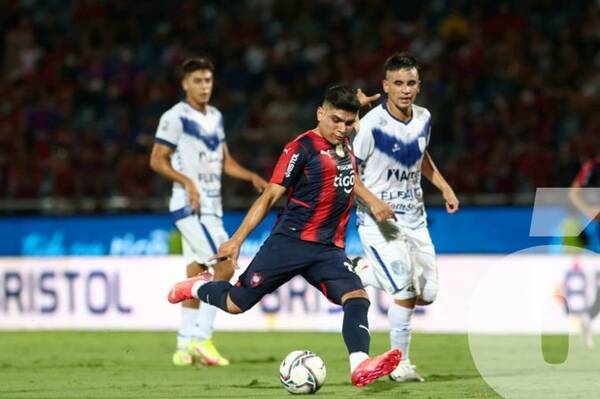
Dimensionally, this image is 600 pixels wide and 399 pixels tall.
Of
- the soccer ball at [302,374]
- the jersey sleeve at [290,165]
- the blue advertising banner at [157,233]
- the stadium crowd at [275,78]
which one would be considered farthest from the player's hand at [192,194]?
the stadium crowd at [275,78]

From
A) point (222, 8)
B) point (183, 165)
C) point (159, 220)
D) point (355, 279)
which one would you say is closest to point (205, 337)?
point (183, 165)

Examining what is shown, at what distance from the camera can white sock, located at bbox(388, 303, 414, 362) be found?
9.88m

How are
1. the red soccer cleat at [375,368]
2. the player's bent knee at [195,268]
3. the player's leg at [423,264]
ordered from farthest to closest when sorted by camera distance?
1. the player's bent knee at [195,268]
2. the player's leg at [423,264]
3. the red soccer cleat at [375,368]

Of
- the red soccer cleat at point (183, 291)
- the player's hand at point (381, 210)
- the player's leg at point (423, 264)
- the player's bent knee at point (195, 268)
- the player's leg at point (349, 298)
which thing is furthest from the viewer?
the player's bent knee at point (195, 268)

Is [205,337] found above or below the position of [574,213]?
below

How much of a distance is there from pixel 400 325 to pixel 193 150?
2.96 metres

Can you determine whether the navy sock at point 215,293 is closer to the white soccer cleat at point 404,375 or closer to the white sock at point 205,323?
the white soccer cleat at point 404,375

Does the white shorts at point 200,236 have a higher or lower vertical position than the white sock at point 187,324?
higher

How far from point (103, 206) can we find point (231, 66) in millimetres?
4555

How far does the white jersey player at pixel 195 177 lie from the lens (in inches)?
455

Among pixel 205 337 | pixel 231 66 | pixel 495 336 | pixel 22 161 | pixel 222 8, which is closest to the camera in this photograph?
pixel 205 337

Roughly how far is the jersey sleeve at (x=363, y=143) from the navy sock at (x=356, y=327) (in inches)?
62.7

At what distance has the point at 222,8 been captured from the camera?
2275 cm

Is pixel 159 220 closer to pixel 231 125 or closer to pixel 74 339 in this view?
pixel 74 339
